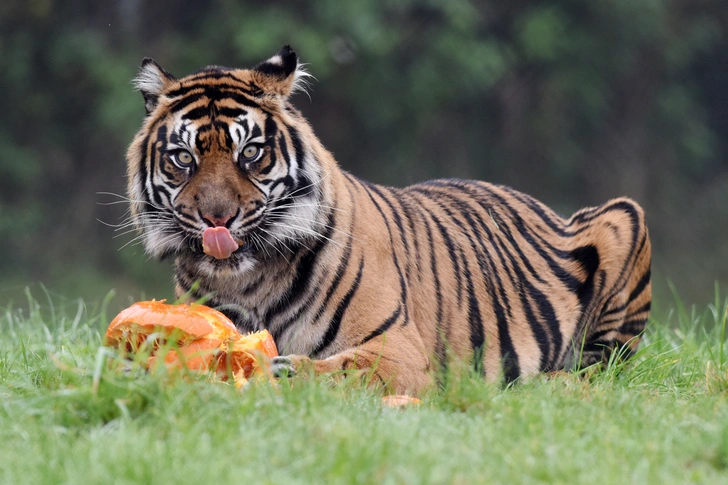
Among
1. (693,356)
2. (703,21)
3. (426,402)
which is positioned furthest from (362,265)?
(703,21)

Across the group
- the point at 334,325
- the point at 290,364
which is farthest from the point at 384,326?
the point at 290,364

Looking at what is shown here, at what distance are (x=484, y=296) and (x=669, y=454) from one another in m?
2.06

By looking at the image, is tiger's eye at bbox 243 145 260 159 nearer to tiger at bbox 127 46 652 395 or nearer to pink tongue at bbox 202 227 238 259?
tiger at bbox 127 46 652 395

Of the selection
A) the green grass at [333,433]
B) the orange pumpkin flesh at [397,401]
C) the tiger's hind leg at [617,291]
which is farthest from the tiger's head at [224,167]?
the tiger's hind leg at [617,291]

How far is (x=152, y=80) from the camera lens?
14.0ft

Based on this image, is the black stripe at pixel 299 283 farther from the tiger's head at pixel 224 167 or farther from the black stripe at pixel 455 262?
the black stripe at pixel 455 262

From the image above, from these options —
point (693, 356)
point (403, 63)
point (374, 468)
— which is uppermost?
point (403, 63)

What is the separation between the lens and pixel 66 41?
12.7m

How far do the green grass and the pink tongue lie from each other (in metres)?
0.62

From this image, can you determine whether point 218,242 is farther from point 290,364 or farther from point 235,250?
point 290,364

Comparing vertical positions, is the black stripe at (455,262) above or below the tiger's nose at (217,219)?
below

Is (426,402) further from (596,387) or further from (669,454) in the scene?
(669,454)

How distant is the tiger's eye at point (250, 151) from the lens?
4.00 metres

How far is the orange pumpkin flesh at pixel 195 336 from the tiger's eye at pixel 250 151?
2.39 ft
